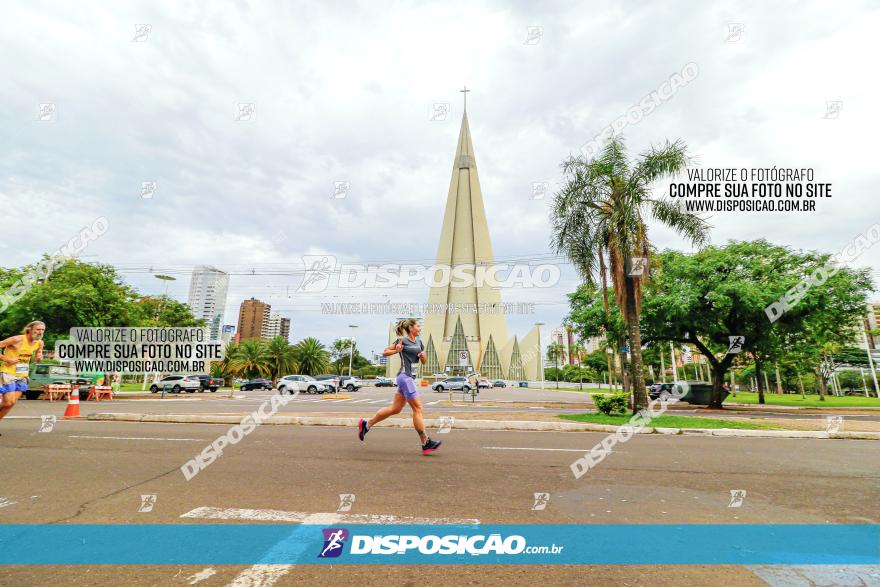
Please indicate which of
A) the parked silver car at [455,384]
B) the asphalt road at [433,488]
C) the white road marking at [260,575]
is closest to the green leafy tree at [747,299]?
A: the asphalt road at [433,488]

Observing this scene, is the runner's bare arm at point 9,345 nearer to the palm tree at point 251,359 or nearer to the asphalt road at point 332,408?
the asphalt road at point 332,408

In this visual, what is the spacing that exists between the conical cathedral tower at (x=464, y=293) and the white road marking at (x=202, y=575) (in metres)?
85.4

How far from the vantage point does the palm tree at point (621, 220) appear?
1272 centimetres

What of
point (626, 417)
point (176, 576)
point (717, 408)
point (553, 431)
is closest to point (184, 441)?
point (176, 576)

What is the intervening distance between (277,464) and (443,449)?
2.55 meters

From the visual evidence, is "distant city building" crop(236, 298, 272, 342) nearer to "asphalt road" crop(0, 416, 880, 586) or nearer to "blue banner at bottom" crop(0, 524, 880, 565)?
"asphalt road" crop(0, 416, 880, 586)

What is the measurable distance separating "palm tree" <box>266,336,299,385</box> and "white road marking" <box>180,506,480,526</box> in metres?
50.1

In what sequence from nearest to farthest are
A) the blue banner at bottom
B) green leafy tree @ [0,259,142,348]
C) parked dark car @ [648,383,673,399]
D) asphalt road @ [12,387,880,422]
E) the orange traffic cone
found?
the blue banner at bottom
the orange traffic cone
asphalt road @ [12,387,880,422]
green leafy tree @ [0,259,142,348]
parked dark car @ [648,383,673,399]

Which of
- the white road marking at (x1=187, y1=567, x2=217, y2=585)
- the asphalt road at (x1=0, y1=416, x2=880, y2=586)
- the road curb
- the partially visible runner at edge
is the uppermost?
the partially visible runner at edge

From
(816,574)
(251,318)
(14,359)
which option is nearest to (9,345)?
(14,359)

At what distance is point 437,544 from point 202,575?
4.98 ft

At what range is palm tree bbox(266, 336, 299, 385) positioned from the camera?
50.2m

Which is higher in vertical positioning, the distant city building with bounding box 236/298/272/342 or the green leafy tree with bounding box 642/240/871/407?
the distant city building with bounding box 236/298/272/342

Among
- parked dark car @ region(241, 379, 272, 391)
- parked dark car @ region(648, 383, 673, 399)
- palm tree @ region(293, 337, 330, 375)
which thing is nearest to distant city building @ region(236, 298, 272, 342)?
palm tree @ region(293, 337, 330, 375)
